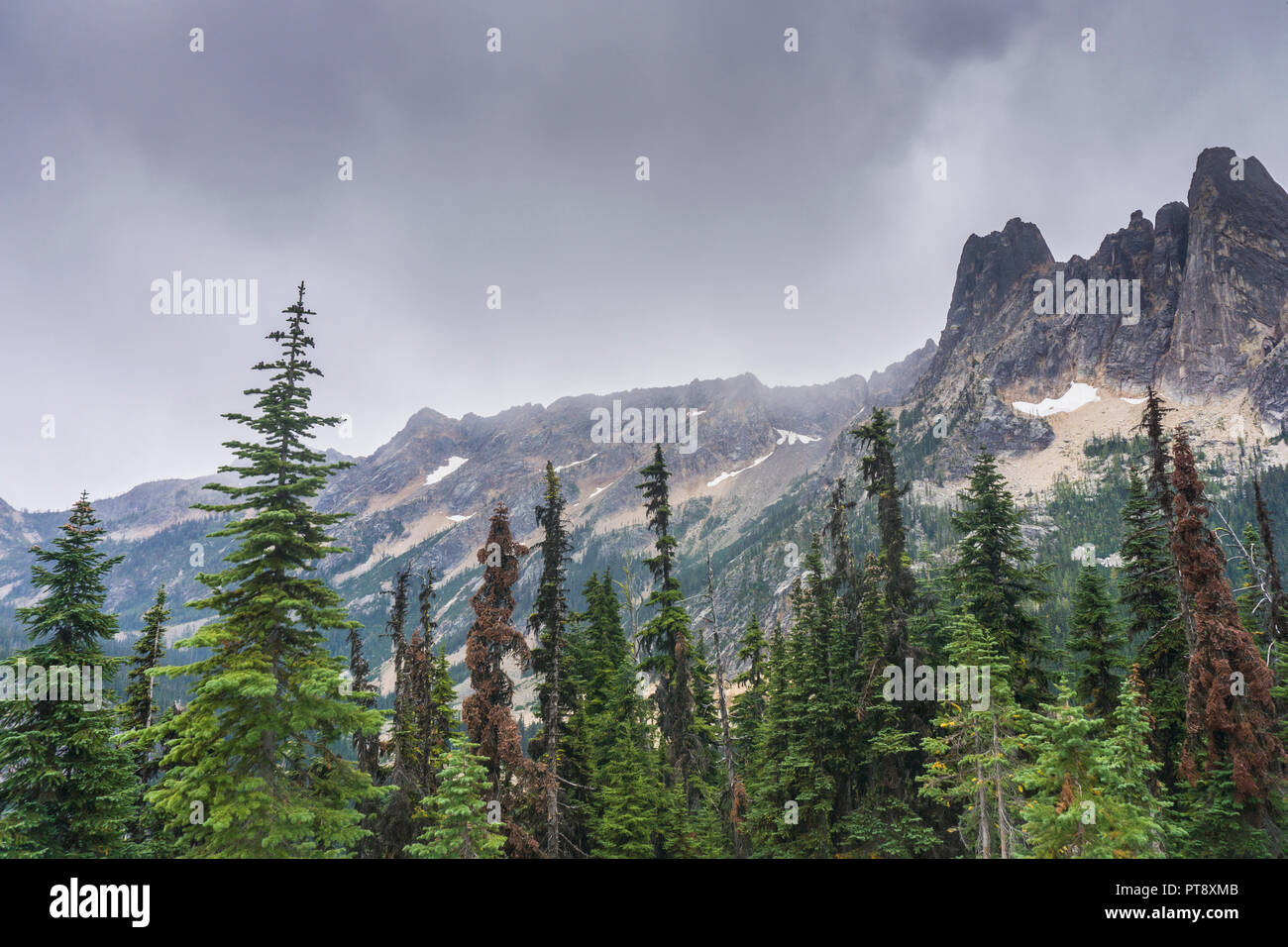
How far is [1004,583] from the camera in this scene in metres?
26.0

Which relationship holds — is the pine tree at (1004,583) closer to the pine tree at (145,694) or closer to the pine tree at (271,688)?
the pine tree at (271,688)

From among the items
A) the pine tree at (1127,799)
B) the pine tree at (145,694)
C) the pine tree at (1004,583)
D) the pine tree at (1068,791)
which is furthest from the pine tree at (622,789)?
the pine tree at (1127,799)

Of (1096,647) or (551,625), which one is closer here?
(1096,647)

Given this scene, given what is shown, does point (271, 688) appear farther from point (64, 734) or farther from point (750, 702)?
point (750, 702)

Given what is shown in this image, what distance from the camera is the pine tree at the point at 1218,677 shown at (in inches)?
785

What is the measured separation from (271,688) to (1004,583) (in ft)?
89.0

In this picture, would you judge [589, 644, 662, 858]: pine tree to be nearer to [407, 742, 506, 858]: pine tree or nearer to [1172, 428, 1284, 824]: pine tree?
[407, 742, 506, 858]: pine tree

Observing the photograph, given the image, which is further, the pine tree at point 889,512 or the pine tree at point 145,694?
the pine tree at point 889,512

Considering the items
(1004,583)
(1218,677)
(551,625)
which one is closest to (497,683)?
(551,625)

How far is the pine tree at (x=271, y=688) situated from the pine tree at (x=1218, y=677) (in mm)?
26729
